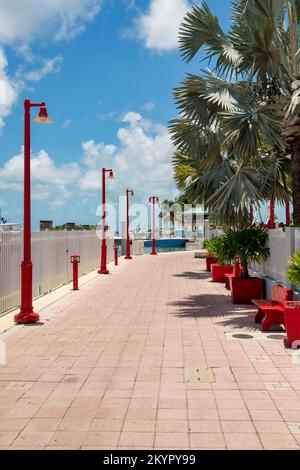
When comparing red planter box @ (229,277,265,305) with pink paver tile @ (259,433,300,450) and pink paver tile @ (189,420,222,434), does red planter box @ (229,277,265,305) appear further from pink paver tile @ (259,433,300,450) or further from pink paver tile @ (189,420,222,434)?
pink paver tile @ (259,433,300,450)

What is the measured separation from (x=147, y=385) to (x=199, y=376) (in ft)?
2.57

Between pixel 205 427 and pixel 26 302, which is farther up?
pixel 26 302

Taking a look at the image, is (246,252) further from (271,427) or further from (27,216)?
(271,427)

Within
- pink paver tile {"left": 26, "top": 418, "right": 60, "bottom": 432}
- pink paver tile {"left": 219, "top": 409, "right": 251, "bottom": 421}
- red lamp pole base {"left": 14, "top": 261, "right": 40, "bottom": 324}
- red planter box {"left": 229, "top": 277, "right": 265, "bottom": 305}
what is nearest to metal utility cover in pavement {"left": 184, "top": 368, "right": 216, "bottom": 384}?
pink paver tile {"left": 219, "top": 409, "right": 251, "bottom": 421}

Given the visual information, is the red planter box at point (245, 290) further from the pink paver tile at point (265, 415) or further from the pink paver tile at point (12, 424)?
the pink paver tile at point (12, 424)

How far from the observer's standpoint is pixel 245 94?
12.4m

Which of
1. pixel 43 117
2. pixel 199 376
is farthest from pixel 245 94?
pixel 199 376

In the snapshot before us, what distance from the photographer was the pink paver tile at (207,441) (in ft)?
13.2

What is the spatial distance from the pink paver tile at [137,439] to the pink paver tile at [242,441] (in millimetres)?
700

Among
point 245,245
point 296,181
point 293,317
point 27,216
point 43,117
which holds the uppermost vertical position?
point 43,117

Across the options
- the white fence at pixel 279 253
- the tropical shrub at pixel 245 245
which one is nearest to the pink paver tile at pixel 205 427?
the white fence at pixel 279 253

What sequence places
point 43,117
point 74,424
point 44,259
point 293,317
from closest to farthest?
point 74,424 < point 293,317 < point 43,117 < point 44,259

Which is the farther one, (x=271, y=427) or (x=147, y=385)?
(x=147, y=385)

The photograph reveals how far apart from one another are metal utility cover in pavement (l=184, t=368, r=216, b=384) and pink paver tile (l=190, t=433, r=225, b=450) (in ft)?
5.23
